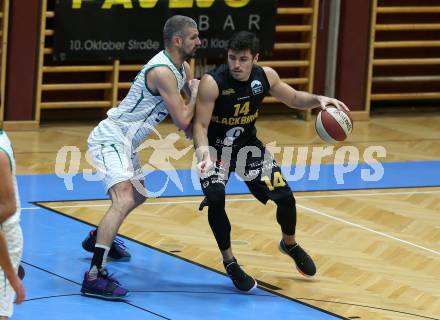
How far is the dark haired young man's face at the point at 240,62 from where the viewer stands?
7578 mm

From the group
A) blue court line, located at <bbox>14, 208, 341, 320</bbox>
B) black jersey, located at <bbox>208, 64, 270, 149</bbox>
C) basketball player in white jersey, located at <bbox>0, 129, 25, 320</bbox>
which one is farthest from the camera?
black jersey, located at <bbox>208, 64, 270, 149</bbox>

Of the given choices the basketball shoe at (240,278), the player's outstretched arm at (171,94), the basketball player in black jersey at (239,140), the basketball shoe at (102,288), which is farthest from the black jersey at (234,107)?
the basketball shoe at (102,288)

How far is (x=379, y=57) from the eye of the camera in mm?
14719

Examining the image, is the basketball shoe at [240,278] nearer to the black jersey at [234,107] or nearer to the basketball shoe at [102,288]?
the basketball shoe at [102,288]

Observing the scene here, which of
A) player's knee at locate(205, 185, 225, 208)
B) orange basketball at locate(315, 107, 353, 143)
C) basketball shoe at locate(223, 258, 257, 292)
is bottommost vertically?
basketball shoe at locate(223, 258, 257, 292)

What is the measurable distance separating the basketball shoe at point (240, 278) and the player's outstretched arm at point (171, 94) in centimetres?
102

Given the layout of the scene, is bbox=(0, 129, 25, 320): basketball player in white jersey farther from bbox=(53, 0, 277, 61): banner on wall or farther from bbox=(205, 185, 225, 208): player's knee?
bbox=(53, 0, 277, 61): banner on wall

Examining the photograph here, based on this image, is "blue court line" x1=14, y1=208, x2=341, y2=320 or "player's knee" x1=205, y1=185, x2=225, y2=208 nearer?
"blue court line" x1=14, y1=208, x2=341, y2=320

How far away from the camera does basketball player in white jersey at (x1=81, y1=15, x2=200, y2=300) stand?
24.5ft

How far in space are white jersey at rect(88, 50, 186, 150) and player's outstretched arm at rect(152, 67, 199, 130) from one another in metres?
0.15

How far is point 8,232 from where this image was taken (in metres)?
5.54

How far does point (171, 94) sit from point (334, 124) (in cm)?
129

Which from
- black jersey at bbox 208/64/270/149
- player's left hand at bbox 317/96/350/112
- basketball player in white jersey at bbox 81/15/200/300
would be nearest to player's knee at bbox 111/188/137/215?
basketball player in white jersey at bbox 81/15/200/300

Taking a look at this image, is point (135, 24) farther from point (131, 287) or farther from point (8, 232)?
point (8, 232)
